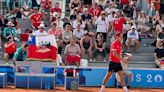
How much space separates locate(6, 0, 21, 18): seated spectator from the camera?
966 inches

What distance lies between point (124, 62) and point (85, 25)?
4.89 meters

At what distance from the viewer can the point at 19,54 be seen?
19.3m

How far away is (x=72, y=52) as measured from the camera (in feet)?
66.2

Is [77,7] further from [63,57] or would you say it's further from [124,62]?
[124,62]

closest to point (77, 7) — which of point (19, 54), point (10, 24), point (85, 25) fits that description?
point (85, 25)

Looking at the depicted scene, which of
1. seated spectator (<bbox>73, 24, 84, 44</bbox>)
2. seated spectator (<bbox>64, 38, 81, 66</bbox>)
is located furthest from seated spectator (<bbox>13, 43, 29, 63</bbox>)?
seated spectator (<bbox>73, 24, 84, 44</bbox>)

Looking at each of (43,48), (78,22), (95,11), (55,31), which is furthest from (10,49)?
(95,11)

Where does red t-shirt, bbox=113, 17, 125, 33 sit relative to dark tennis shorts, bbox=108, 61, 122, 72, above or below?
above

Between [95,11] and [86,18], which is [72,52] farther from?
[95,11]

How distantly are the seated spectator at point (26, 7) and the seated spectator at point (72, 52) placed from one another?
16.2 feet

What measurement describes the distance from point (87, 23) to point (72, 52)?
332 centimetres

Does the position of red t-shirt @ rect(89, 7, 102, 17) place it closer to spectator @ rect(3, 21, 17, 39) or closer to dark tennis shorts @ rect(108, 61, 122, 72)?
spectator @ rect(3, 21, 17, 39)

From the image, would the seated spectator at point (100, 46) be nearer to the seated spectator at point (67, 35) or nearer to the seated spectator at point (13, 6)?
the seated spectator at point (67, 35)

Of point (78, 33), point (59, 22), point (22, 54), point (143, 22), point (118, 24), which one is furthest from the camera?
point (143, 22)
